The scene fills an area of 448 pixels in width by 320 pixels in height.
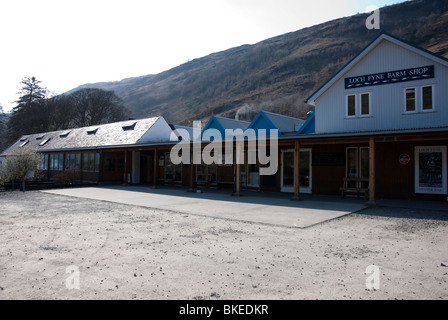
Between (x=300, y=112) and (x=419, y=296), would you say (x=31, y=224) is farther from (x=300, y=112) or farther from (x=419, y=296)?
(x=300, y=112)

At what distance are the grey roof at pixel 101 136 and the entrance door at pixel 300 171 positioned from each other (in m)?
10.5

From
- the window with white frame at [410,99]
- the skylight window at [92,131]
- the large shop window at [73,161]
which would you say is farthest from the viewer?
the skylight window at [92,131]

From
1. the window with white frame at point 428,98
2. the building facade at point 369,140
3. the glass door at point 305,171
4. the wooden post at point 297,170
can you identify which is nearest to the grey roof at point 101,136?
the building facade at point 369,140

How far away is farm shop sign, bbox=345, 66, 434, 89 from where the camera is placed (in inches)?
525

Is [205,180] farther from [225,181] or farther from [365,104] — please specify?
[365,104]

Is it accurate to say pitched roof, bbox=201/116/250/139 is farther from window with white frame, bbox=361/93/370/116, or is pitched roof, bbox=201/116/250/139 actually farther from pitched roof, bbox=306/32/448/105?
window with white frame, bbox=361/93/370/116

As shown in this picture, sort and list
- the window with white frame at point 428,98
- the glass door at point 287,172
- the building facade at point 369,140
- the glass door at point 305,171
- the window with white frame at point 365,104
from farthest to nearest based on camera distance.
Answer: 1. the glass door at point 287,172
2. the glass door at point 305,171
3. the window with white frame at point 365,104
4. the window with white frame at point 428,98
5. the building facade at point 369,140

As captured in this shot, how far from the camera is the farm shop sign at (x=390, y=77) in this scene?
13336 mm

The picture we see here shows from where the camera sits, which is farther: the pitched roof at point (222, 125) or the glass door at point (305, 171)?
the pitched roof at point (222, 125)

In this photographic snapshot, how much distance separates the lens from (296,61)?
3671 inches

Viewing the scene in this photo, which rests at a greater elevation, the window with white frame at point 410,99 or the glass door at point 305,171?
the window with white frame at point 410,99

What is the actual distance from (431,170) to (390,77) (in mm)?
4424

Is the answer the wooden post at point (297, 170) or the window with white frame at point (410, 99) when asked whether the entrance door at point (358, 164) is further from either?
the wooden post at point (297, 170)
